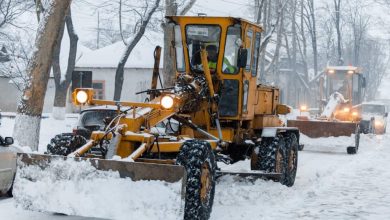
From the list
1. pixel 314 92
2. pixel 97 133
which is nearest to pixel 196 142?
pixel 97 133

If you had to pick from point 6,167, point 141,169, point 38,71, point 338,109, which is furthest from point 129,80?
point 141,169

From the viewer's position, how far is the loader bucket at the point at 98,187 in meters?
A: 7.15

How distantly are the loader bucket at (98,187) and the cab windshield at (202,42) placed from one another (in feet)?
12.2

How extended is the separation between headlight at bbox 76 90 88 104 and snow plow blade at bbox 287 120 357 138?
12043mm

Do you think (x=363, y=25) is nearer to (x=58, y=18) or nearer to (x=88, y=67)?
(x=88, y=67)

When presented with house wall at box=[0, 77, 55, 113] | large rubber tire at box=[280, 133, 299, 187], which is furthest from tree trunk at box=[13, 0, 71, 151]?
house wall at box=[0, 77, 55, 113]

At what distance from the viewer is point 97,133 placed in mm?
8156

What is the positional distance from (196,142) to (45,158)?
1820mm

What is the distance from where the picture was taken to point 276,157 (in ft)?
36.7

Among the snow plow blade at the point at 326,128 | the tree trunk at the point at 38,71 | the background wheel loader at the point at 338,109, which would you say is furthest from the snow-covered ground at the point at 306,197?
the tree trunk at the point at 38,71

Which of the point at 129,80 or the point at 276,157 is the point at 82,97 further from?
the point at 129,80

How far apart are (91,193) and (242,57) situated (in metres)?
3.70

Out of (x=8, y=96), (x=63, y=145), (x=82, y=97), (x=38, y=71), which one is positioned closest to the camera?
(x=63, y=145)

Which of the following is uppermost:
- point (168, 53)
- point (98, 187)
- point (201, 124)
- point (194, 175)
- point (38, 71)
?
point (168, 53)
